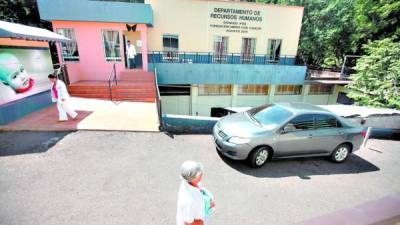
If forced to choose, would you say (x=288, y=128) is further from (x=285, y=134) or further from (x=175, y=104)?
(x=175, y=104)

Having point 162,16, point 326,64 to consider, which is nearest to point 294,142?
point 162,16

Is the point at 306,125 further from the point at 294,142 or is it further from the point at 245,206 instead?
the point at 245,206

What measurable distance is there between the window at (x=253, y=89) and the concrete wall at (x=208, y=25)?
2.73 metres

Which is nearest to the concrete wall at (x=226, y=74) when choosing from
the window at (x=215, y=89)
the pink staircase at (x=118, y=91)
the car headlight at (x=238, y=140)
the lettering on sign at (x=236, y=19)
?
the window at (x=215, y=89)

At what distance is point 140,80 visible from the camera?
1170 cm

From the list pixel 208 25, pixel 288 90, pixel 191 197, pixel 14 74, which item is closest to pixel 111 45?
pixel 14 74

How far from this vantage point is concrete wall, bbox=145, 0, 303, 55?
46.1 ft

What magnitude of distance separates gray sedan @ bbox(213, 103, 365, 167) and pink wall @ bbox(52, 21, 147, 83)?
339 inches

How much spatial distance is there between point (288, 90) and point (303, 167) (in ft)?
44.3

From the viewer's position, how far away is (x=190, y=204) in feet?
6.53

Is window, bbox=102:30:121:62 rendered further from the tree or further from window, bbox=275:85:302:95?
the tree

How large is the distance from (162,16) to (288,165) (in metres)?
12.5

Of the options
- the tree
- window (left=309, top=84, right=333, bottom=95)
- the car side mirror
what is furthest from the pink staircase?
window (left=309, top=84, right=333, bottom=95)

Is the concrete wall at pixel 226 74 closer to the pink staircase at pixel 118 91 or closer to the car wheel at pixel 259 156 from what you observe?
the pink staircase at pixel 118 91
